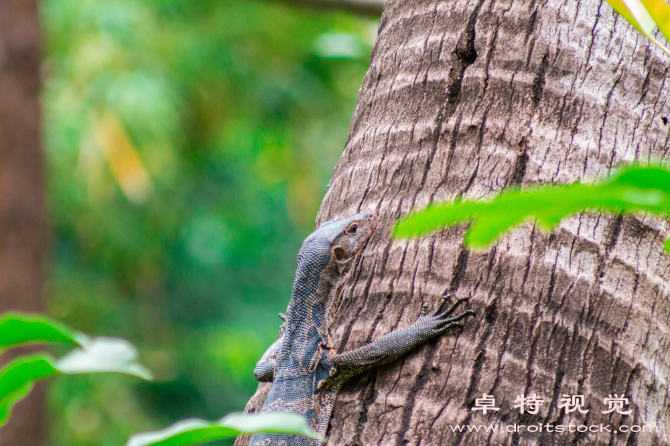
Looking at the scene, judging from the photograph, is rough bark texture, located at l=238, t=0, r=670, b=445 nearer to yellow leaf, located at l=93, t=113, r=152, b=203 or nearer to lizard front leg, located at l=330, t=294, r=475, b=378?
lizard front leg, located at l=330, t=294, r=475, b=378

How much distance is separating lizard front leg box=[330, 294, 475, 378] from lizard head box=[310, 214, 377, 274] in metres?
0.54

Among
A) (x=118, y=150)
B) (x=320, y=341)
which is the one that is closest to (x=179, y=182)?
(x=118, y=150)

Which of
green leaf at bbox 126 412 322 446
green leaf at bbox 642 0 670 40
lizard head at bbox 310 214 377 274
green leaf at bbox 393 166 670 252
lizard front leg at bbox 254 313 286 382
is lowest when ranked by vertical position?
green leaf at bbox 126 412 322 446

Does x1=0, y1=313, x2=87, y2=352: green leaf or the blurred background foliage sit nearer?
x1=0, y1=313, x2=87, y2=352: green leaf

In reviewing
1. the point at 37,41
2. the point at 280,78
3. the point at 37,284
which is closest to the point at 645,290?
the point at 37,284

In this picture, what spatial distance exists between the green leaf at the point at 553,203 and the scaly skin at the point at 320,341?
5.92ft

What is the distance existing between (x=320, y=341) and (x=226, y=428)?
7.51 ft

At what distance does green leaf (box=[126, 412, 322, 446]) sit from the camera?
2.99ft

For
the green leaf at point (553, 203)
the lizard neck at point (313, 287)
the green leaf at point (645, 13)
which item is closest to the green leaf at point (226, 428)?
the green leaf at point (553, 203)

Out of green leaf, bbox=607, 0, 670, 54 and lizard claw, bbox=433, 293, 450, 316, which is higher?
green leaf, bbox=607, 0, 670, 54

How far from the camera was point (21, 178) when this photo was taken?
7.52 m

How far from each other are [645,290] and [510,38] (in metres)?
1.26

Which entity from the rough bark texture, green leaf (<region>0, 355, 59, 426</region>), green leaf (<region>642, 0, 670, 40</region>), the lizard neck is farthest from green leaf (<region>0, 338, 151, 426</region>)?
the lizard neck

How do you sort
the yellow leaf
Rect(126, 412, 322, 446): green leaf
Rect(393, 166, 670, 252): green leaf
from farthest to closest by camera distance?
the yellow leaf, Rect(126, 412, 322, 446): green leaf, Rect(393, 166, 670, 252): green leaf
